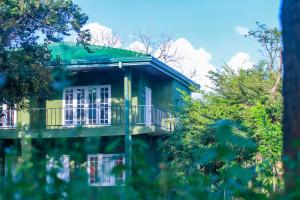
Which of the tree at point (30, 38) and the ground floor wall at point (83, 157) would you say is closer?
the ground floor wall at point (83, 157)

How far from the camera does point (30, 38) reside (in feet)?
62.2

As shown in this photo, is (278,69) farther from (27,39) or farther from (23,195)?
(23,195)

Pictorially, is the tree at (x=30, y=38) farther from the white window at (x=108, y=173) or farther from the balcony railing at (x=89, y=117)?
the white window at (x=108, y=173)

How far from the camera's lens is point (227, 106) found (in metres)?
20.4

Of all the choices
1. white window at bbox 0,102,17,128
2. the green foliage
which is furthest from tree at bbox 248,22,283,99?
white window at bbox 0,102,17,128

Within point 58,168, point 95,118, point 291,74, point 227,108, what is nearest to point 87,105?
point 95,118

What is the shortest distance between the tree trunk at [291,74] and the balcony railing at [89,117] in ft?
62.5

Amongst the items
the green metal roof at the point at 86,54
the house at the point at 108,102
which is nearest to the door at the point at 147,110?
the house at the point at 108,102

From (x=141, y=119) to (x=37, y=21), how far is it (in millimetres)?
6182

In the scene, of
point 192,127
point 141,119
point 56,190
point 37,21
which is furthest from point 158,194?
point 141,119

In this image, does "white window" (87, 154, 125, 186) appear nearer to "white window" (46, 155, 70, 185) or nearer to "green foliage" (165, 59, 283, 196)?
"white window" (46, 155, 70, 185)

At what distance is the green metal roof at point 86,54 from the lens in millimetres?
22438

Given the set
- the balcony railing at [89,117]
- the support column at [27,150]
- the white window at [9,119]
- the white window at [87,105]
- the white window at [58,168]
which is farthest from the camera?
the white window at [9,119]

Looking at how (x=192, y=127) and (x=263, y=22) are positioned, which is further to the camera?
(x=263, y=22)
